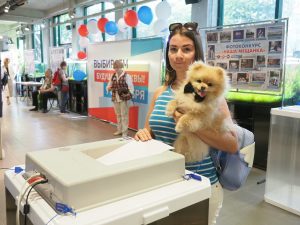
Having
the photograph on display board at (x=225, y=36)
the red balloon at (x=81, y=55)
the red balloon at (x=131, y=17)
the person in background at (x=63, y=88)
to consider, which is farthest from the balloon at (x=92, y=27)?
the photograph on display board at (x=225, y=36)

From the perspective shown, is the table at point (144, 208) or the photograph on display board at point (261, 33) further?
the photograph on display board at point (261, 33)

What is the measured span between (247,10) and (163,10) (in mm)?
1573

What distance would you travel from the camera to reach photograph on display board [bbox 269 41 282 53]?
147 inches

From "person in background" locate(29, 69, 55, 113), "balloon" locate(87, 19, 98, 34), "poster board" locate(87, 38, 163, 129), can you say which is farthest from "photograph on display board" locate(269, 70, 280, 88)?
"person in background" locate(29, 69, 55, 113)

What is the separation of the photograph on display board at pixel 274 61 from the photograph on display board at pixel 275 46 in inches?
3.5

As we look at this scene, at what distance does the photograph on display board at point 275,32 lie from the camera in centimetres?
369

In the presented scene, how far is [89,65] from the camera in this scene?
777 cm

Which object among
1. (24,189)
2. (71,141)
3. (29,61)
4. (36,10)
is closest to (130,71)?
(71,141)

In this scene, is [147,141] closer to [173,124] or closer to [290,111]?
[173,124]

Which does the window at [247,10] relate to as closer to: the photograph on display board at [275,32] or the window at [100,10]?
the photograph on display board at [275,32]

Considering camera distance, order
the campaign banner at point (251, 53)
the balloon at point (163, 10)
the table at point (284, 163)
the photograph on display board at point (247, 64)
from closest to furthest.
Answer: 1. the table at point (284, 163)
2. the campaign banner at point (251, 53)
3. the photograph on display board at point (247, 64)
4. the balloon at point (163, 10)

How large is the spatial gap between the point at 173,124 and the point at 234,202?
7.26 feet

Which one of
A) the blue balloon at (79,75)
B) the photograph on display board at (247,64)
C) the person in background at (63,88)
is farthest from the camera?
the person in background at (63,88)

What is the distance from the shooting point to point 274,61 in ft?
12.5
